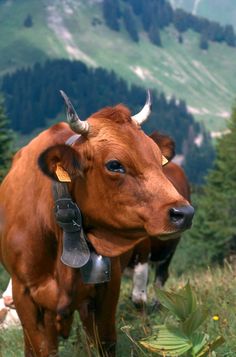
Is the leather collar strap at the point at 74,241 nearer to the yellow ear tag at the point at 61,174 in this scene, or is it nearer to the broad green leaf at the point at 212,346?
the yellow ear tag at the point at 61,174

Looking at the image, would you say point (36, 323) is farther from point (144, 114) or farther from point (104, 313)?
point (144, 114)

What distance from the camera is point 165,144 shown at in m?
5.44

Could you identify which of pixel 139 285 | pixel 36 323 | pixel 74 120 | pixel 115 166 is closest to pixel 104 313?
pixel 36 323

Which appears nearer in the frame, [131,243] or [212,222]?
[131,243]

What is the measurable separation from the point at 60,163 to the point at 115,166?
0.45 meters

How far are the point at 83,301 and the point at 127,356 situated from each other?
1.26 m

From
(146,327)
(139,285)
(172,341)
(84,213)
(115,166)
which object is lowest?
Result: (139,285)

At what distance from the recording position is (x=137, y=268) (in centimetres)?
814

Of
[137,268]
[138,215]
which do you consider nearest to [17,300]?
[138,215]

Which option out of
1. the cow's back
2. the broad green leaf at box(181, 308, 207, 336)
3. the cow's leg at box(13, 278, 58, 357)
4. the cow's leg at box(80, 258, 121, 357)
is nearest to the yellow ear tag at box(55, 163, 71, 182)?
the cow's back

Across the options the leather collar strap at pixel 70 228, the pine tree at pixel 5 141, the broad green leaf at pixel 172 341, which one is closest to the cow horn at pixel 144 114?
the leather collar strap at pixel 70 228

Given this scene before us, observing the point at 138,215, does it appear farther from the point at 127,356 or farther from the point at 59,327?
the point at 127,356

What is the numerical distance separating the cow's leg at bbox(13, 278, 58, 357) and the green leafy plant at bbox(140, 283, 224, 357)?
1540 mm

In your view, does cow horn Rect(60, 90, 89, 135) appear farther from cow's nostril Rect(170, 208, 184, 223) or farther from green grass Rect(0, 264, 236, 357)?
green grass Rect(0, 264, 236, 357)
